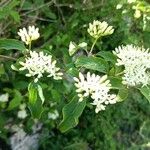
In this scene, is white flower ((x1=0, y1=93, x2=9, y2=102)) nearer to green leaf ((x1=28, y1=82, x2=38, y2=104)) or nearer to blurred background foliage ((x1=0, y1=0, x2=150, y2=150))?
blurred background foliage ((x1=0, y1=0, x2=150, y2=150))

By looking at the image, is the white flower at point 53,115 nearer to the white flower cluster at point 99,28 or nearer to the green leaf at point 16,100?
the green leaf at point 16,100

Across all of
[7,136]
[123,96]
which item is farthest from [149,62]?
[7,136]

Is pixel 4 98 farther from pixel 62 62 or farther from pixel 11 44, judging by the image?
pixel 11 44

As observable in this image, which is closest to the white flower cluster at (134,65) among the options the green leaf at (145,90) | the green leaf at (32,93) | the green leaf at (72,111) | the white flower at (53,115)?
the green leaf at (145,90)

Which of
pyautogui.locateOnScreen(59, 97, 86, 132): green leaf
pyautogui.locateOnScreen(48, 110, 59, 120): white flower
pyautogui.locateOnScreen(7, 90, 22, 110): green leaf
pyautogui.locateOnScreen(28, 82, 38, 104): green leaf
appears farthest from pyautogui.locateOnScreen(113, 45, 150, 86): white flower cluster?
pyautogui.locateOnScreen(48, 110, 59, 120): white flower

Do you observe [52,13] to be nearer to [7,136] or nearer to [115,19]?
[115,19]

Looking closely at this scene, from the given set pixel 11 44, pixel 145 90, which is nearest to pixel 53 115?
pixel 11 44
